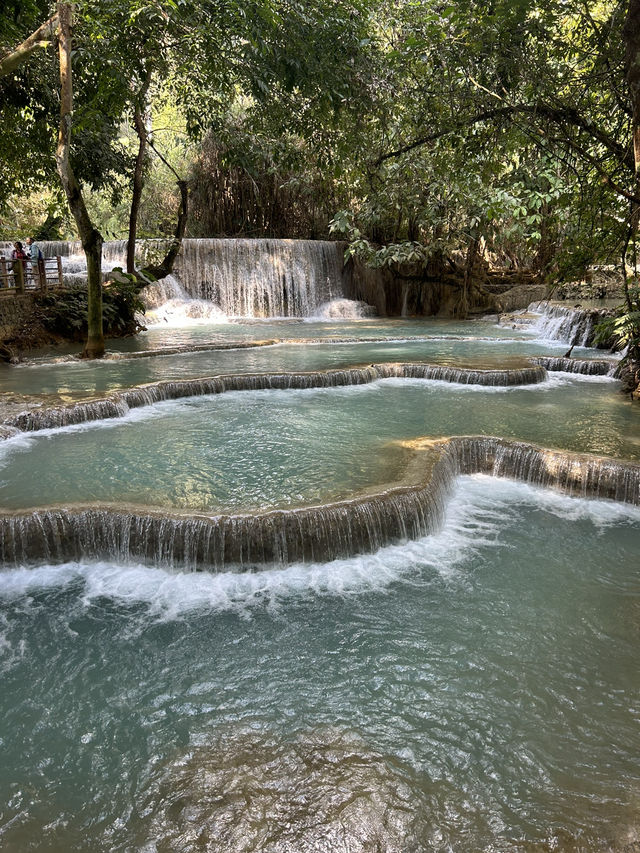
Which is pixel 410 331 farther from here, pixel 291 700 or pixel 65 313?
pixel 291 700

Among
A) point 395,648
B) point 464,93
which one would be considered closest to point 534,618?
point 395,648

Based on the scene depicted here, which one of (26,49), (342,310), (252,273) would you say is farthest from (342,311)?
(26,49)

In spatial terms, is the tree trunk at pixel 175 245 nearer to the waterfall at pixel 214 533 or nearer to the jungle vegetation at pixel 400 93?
the jungle vegetation at pixel 400 93

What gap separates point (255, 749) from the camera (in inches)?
125

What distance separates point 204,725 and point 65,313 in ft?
42.3

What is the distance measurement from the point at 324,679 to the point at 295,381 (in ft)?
22.7

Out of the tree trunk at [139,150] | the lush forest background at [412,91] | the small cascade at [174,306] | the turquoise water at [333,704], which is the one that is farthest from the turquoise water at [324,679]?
the small cascade at [174,306]

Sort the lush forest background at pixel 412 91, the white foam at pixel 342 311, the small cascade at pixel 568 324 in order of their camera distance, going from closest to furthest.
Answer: the lush forest background at pixel 412 91 → the small cascade at pixel 568 324 → the white foam at pixel 342 311

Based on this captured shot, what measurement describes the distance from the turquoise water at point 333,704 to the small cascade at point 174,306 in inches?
626

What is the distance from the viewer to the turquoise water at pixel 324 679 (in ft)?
9.17

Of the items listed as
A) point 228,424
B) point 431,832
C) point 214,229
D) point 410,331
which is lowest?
Answer: point 431,832

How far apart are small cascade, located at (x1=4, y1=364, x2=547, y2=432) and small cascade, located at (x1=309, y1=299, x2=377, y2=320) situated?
1147cm

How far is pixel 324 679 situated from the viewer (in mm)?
3752

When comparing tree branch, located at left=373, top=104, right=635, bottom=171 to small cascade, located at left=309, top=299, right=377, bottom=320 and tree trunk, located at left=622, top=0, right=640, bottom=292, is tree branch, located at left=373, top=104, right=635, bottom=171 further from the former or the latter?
small cascade, located at left=309, top=299, right=377, bottom=320
